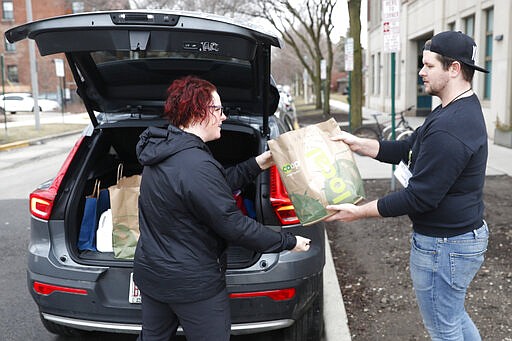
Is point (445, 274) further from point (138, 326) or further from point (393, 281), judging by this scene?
point (393, 281)

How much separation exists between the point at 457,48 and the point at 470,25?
49.9 feet

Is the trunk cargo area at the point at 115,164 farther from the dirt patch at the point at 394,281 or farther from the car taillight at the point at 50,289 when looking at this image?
the dirt patch at the point at 394,281

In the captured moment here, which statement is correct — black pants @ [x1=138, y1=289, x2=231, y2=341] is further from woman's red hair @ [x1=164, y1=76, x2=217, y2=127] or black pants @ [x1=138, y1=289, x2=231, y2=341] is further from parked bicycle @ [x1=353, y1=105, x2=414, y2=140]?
parked bicycle @ [x1=353, y1=105, x2=414, y2=140]

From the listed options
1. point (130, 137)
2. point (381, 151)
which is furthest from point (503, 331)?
point (130, 137)

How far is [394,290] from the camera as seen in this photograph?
4.36m

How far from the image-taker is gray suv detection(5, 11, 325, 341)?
285cm

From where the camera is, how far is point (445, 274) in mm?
2555

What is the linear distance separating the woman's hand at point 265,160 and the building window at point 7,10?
51.2 metres

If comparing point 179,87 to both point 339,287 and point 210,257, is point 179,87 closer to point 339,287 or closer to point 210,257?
point 210,257

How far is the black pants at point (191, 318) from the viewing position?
2453 mm

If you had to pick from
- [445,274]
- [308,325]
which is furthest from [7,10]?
[445,274]

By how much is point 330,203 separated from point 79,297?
1.52 m

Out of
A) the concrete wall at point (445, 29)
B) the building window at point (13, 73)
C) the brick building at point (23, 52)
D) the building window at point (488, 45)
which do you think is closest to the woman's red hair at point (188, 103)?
the concrete wall at point (445, 29)

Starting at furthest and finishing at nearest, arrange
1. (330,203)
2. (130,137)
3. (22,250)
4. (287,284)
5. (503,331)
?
(22,250) < (130,137) < (503,331) < (287,284) < (330,203)
